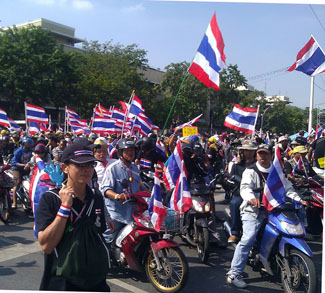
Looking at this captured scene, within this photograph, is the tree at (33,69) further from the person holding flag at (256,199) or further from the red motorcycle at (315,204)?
the person holding flag at (256,199)

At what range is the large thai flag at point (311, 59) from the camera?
30.5 feet

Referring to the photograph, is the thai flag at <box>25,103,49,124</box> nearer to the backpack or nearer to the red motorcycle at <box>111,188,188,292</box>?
the red motorcycle at <box>111,188,188,292</box>

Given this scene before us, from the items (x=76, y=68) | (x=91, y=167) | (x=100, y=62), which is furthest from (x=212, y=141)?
(x=100, y=62)

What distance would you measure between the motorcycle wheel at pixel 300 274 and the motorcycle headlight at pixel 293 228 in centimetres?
21

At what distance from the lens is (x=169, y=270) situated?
13.4ft

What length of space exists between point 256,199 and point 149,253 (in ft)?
4.72

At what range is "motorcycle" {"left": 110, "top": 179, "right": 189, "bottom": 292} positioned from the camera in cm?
408

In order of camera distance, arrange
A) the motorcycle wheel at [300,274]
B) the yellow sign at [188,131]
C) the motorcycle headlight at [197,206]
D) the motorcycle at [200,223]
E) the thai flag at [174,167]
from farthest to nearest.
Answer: the yellow sign at [188,131], the motorcycle headlight at [197,206], the motorcycle at [200,223], the thai flag at [174,167], the motorcycle wheel at [300,274]

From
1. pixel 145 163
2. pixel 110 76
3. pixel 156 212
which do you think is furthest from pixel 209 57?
pixel 110 76

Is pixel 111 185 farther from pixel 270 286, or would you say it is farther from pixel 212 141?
Answer: pixel 212 141

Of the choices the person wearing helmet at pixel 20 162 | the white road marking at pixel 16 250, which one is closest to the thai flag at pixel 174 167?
the white road marking at pixel 16 250

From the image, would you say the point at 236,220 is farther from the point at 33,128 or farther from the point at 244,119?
the point at 33,128

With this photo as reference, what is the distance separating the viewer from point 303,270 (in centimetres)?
388

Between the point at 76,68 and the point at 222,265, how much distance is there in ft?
105
